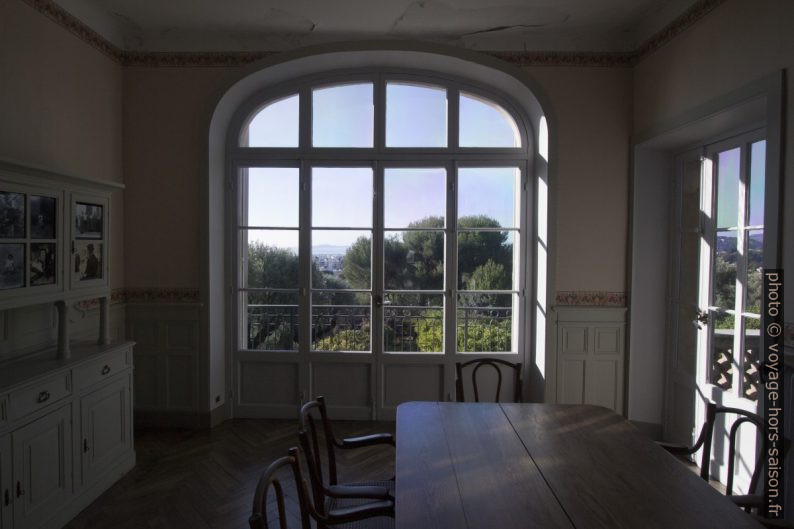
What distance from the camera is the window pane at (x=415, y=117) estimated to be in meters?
4.04

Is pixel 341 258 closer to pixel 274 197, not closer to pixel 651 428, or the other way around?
pixel 274 197

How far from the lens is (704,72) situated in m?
2.84

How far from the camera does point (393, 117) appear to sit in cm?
405

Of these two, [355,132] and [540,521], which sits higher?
[355,132]

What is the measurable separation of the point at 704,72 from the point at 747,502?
2.49 meters

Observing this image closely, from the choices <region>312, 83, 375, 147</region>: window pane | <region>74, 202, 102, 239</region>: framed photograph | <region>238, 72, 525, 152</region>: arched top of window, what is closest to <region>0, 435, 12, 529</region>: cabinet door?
<region>74, 202, 102, 239</region>: framed photograph

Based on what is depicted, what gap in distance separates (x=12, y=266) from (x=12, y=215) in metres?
0.26

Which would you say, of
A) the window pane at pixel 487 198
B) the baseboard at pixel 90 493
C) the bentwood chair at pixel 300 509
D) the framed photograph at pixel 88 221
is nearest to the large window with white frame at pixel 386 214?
the window pane at pixel 487 198

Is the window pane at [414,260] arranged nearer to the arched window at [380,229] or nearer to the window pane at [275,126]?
the arched window at [380,229]

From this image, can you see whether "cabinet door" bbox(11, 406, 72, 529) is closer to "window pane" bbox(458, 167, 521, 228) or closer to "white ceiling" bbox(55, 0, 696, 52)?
"white ceiling" bbox(55, 0, 696, 52)

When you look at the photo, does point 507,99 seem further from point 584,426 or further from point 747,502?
point 747,502

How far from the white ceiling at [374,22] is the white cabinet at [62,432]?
250cm

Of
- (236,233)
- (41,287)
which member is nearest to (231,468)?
(41,287)

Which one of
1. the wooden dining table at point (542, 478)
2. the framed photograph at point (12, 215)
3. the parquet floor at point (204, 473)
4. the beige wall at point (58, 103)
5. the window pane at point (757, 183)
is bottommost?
A: the parquet floor at point (204, 473)
